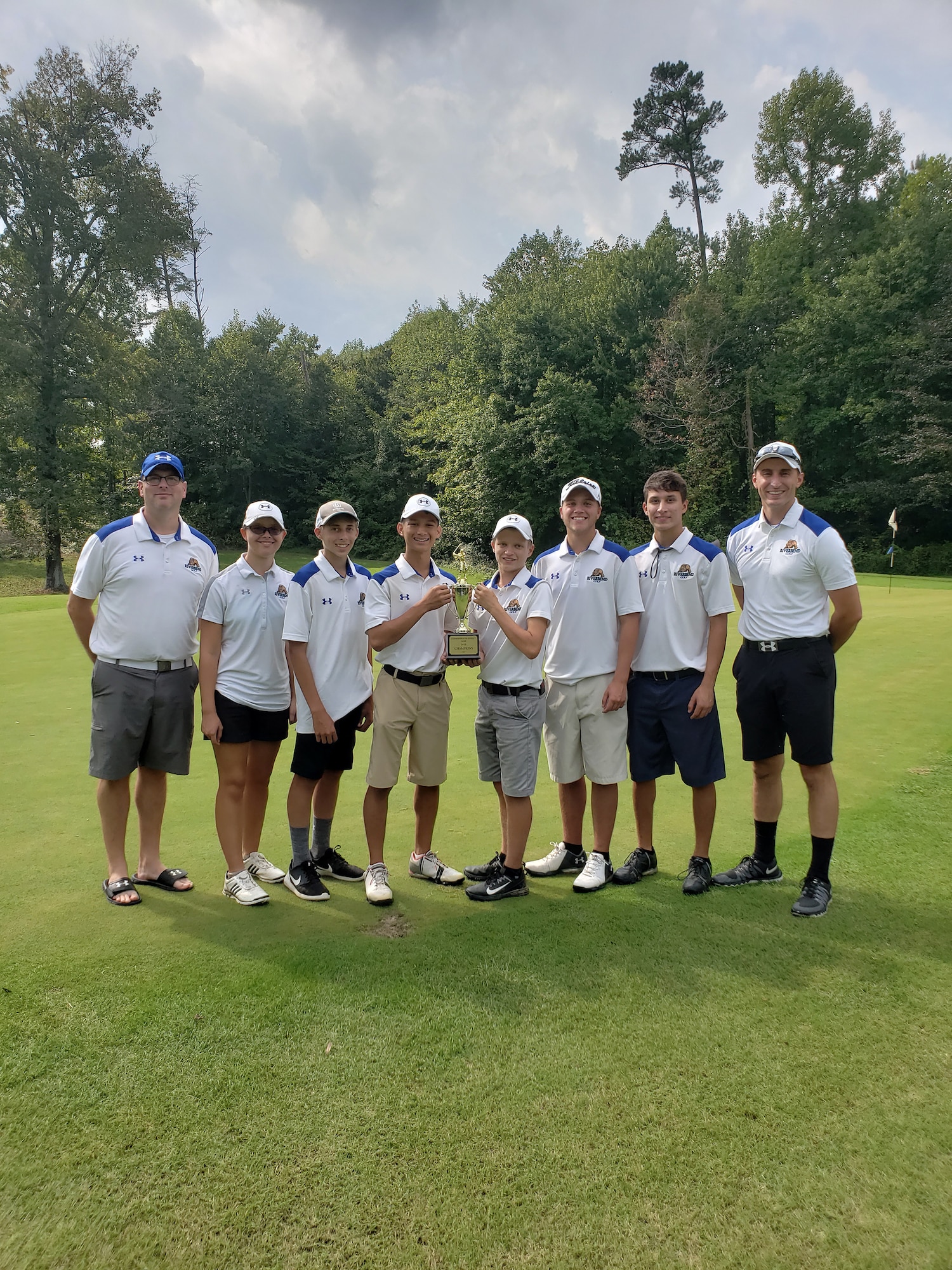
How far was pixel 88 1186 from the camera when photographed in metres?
2.03

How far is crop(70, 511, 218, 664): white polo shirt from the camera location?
392 centimetres

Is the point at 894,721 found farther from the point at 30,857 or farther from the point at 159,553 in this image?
the point at 30,857

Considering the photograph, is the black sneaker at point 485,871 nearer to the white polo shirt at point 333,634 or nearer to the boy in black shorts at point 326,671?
the boy in black shorts at point 326,671

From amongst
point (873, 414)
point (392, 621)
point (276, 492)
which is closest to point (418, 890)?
point (392, 621)

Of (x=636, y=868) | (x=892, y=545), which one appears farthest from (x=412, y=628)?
(x=892, y=545)

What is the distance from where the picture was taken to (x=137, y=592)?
3.93 meters

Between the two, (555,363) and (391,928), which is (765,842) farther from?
(555,363)

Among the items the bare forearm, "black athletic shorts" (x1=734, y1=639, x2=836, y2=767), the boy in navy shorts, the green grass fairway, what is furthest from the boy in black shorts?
"black athletic shorts" (x1=734, y1=639, x2=836, y2=767)

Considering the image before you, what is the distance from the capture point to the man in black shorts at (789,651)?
3.79 meters

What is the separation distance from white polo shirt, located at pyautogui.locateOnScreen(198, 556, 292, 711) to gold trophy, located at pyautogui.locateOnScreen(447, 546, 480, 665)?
86 cm

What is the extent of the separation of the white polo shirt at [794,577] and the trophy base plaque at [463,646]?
129 cm

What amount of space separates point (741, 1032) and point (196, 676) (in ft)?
9.87

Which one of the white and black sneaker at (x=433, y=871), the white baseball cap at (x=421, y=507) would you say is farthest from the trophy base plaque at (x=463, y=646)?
the white and black sneaker at (x=433, y=871)

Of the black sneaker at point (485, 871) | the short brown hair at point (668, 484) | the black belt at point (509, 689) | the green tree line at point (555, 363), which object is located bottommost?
the black sneaker at point (485, 871)
